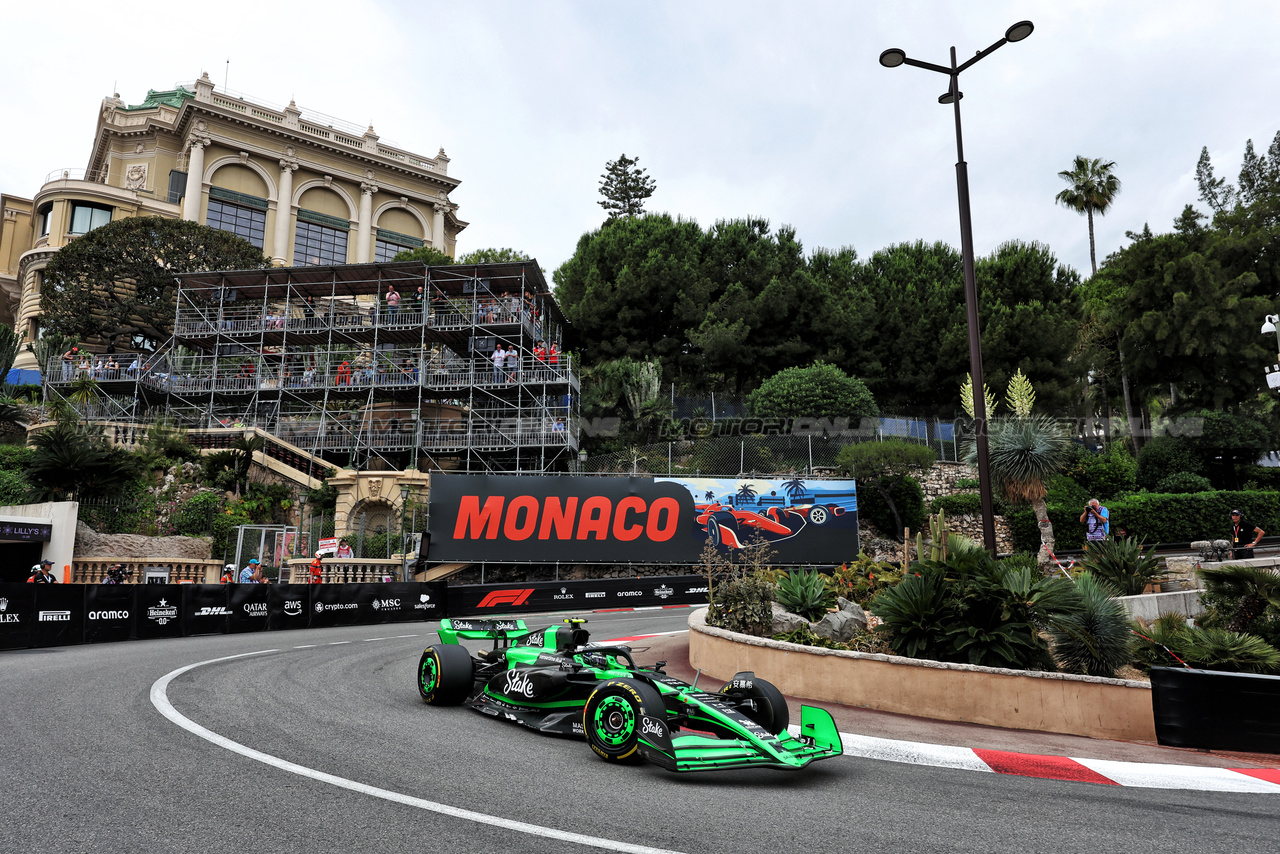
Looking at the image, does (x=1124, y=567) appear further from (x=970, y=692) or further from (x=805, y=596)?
(x=970, y=692)

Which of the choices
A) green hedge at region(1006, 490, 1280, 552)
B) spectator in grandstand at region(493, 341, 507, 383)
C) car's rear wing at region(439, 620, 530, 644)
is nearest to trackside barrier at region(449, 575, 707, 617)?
car's rear wing at region(439, 620, 530, 644)

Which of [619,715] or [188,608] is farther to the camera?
[188,608]

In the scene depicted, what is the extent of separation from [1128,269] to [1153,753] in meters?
37.8

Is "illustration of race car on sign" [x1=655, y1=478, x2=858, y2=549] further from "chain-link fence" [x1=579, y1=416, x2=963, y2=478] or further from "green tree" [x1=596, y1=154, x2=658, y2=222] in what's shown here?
"green tree" [x1=596, y1=154, x2=658, y2=222]

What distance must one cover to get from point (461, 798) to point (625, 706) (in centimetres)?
152

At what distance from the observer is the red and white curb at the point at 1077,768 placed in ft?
20.0

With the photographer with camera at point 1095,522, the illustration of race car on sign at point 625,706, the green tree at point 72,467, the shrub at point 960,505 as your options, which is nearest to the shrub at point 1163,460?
the shrub at point 960,505

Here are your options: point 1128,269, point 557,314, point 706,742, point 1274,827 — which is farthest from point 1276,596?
point 557,314

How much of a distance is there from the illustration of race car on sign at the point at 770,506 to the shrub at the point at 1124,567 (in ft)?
49.0

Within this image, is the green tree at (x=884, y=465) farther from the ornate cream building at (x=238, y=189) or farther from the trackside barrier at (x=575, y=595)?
the ornate cream building at (x=238, y=189)

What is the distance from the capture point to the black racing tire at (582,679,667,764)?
19.6ft

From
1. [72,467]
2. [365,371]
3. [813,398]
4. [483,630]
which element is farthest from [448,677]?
[365,371]

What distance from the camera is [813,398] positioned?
34125mm

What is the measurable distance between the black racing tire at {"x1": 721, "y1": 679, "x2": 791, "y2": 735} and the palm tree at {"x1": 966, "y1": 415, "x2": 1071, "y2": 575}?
59.5 ft
